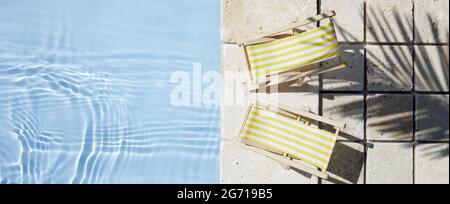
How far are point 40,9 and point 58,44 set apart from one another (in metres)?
0.31

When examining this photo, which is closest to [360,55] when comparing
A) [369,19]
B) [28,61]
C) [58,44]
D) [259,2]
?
[369,19]

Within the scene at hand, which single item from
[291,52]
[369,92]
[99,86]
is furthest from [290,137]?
[99,86]

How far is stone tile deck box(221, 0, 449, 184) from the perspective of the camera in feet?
12.5

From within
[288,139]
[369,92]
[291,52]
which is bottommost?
[288,139]

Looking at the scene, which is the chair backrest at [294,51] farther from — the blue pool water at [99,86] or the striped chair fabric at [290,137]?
the blue pool water at [99,86]

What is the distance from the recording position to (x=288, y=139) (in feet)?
11.4

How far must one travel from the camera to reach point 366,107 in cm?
382

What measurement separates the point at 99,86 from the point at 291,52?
158 cm

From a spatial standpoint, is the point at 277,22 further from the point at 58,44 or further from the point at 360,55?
the point at 58,44

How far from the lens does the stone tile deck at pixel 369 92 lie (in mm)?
3799

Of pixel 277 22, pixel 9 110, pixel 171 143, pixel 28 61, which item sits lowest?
pixel 171 143

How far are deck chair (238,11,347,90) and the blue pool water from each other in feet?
1.75

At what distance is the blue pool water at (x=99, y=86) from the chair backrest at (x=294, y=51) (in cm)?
56

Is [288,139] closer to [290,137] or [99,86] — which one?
[290,137]
